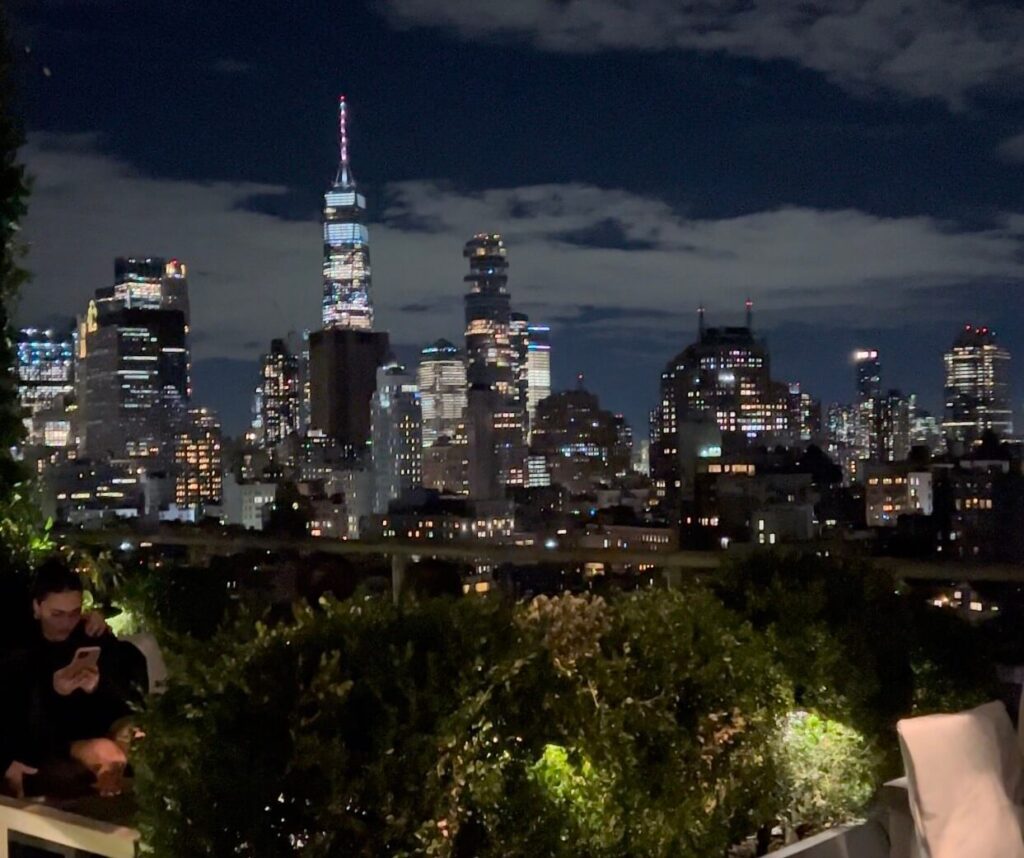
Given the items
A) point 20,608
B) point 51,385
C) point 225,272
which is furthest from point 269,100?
point 20,608

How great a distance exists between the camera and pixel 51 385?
16.3 feet

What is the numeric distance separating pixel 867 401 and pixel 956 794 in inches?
545

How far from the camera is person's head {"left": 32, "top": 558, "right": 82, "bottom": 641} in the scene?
3.24 meters

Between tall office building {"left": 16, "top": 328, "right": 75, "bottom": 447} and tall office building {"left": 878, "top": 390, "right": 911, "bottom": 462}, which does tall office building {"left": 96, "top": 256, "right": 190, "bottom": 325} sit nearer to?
tall office building {"left": 878, "top": 390, "right": 911, "bottom": 462}

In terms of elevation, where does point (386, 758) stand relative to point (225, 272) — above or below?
below

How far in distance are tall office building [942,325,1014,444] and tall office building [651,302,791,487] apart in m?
1.55

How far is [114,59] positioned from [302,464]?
636 centimetres

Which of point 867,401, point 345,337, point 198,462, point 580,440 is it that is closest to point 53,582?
point 867,401

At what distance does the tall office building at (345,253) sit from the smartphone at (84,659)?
2078 centimetres

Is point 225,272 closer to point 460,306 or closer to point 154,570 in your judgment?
point 460,306

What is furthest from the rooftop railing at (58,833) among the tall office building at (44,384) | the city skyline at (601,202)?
the city skyline at (601,202)

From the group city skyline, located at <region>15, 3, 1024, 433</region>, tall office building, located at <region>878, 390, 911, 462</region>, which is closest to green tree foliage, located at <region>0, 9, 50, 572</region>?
city skyline, located at <region>15, 3, 1024, 433</region>

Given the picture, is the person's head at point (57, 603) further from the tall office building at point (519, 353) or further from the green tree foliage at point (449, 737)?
the tall office building at point (519, 353)

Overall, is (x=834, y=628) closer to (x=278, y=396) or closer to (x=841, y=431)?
(x=841, y=431)
